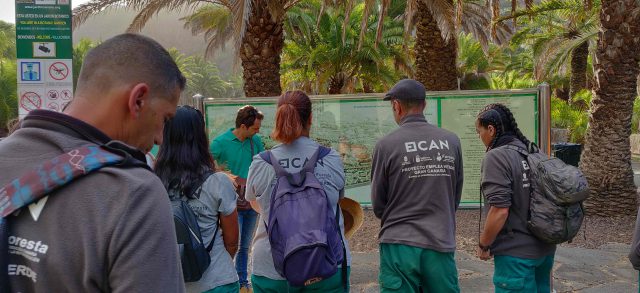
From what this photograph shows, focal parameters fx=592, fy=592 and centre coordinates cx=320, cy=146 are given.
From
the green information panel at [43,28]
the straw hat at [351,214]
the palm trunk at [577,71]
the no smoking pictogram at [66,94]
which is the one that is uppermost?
the palm trunk at [577,71]

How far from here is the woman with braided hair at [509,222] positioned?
146 inches

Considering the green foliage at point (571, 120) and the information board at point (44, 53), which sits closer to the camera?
the information board at point (44, 53)

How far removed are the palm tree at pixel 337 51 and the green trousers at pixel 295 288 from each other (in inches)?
681

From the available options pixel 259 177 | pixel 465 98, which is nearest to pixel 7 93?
pixel 465 98

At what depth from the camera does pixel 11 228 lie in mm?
1229

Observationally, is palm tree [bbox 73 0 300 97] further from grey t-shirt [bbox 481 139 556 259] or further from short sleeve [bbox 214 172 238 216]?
short sleeve [bbox 214 172 238 216]

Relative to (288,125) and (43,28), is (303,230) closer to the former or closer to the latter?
(288,125)

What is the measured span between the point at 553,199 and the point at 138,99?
3003 mm

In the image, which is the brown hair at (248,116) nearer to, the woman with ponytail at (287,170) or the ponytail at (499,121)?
the woman with ponytail at (287,170)

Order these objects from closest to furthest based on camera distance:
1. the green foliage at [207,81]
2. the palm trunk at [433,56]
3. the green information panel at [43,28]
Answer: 1. the green information panel at [43,28]
2. the palm trunk at [433,56]
3. the green foliage at [207,81]

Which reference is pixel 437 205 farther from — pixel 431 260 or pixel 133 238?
pixel 133 238

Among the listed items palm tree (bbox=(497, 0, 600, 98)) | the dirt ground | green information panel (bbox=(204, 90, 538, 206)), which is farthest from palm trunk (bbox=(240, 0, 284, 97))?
palm tree (bbox=(497, 0, 600, 98))

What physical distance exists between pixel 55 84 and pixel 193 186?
3.05 meters

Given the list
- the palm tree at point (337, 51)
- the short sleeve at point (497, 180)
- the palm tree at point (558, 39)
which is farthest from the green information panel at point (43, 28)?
the palm tree at point (558, 39)
